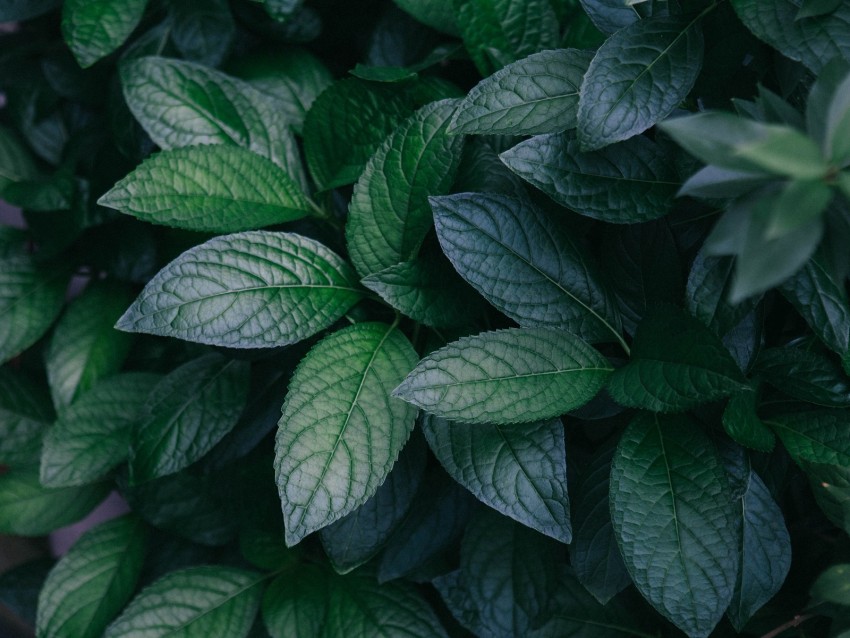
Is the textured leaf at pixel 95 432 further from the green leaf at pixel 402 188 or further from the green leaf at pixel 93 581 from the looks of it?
the green leaf at pixel 402 188

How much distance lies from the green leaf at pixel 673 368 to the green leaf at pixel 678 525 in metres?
0.06

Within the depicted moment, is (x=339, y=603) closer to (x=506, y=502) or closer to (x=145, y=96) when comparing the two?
(x=506, y=502)

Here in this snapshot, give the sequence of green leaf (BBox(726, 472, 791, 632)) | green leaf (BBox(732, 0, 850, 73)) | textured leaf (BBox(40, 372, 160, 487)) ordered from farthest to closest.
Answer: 1. textured leaf (BBox(40, 372, 160, 487))
2. green leaf (BBox(726, 472, 791, 632))
3. green leaf (BBox(732, 0, 850, 73))

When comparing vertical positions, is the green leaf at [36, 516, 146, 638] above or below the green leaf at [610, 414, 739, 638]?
below

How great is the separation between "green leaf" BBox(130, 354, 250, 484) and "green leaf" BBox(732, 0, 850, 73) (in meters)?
0.62

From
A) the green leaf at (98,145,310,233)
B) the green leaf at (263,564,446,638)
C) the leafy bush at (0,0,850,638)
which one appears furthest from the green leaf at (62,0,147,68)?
the green leaf at (263,564,446,638)

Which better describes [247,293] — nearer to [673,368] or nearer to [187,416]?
[187,416]

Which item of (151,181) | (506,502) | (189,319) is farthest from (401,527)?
(151,181)

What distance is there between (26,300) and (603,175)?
2.66 ft

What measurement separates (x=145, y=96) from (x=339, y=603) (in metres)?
0.61

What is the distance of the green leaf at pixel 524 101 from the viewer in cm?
69

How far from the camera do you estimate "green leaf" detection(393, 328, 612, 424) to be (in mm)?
642

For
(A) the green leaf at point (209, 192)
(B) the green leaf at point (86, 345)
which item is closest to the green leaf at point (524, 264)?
(A) the green leaf at point (209, 192)

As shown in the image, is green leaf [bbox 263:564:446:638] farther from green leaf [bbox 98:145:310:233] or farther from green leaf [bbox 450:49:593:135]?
green leaf [bbox 450:49:593:135]
